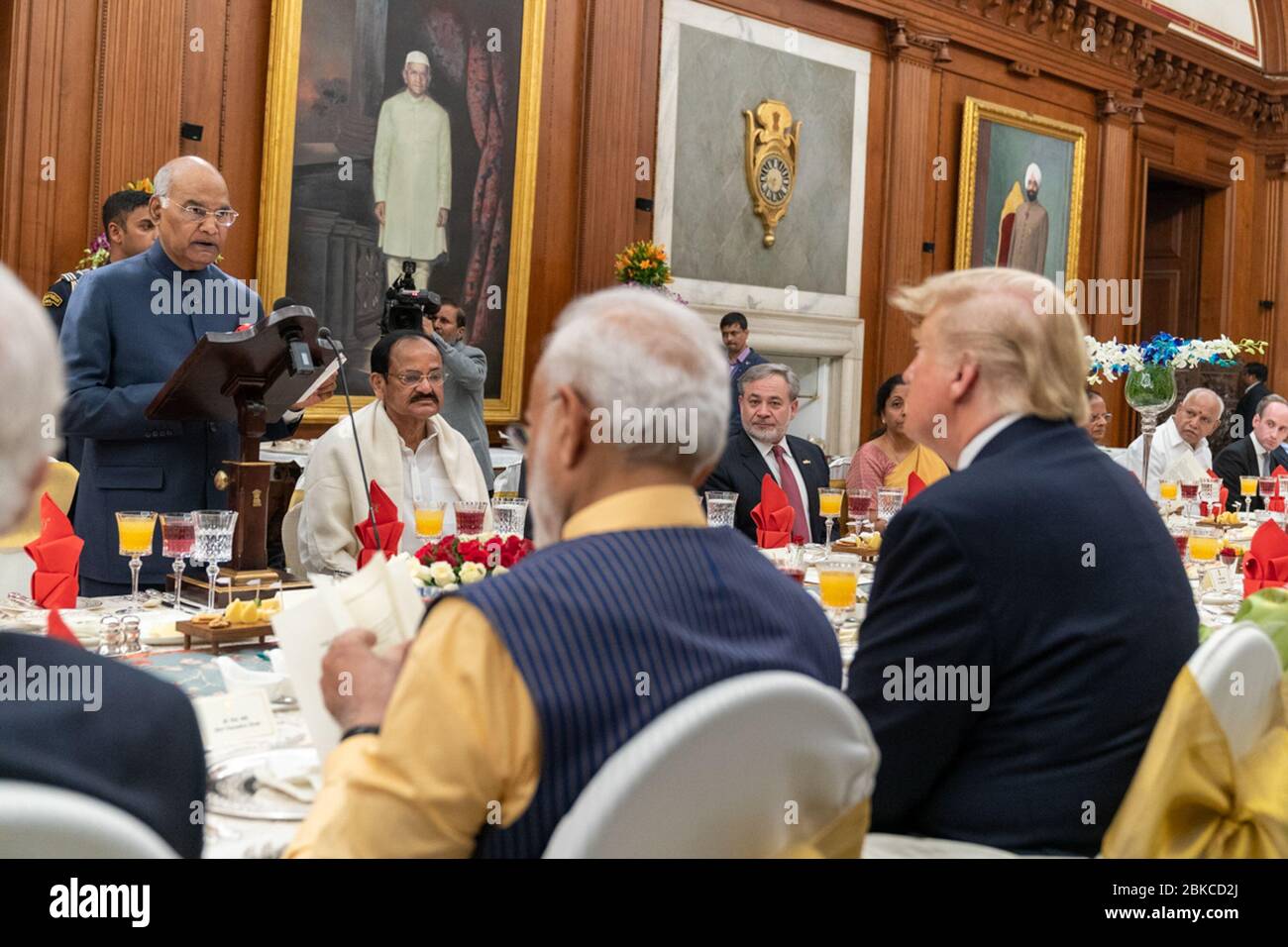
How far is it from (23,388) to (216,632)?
1.57 m

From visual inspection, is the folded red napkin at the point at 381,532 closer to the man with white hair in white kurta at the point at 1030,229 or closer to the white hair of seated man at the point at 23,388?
the white hair of seated man at the point at 23,388

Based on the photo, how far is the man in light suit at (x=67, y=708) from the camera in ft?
3.16

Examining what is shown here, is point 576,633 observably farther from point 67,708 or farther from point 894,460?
point 894,460

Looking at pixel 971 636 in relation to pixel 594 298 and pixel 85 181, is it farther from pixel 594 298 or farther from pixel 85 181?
pixel 85 181

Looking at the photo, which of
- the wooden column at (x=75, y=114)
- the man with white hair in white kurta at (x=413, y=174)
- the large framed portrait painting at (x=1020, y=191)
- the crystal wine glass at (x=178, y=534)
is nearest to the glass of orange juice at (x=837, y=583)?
the crystal wine glass at (x=178, y=534)

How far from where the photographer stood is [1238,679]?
1553 mm

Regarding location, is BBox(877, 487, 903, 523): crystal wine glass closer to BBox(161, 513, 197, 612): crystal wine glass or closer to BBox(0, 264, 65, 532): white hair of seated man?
BBox(161, 513, 197, 612): crystal wine glass

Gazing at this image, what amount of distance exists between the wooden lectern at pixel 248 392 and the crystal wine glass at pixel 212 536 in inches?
11.1

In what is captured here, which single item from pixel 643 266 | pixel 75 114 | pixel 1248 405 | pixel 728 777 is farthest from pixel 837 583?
pixel 1248 405

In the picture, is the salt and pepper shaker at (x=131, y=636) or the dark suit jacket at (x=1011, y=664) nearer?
the dark suit jacket at (x=1011, y=664)

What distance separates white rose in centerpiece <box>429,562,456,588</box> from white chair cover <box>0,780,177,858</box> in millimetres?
1593

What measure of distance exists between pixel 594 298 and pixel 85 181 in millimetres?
5220

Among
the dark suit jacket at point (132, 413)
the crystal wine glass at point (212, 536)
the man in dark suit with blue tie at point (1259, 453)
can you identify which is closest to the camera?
the crystal wine glass at point (212, 536)
